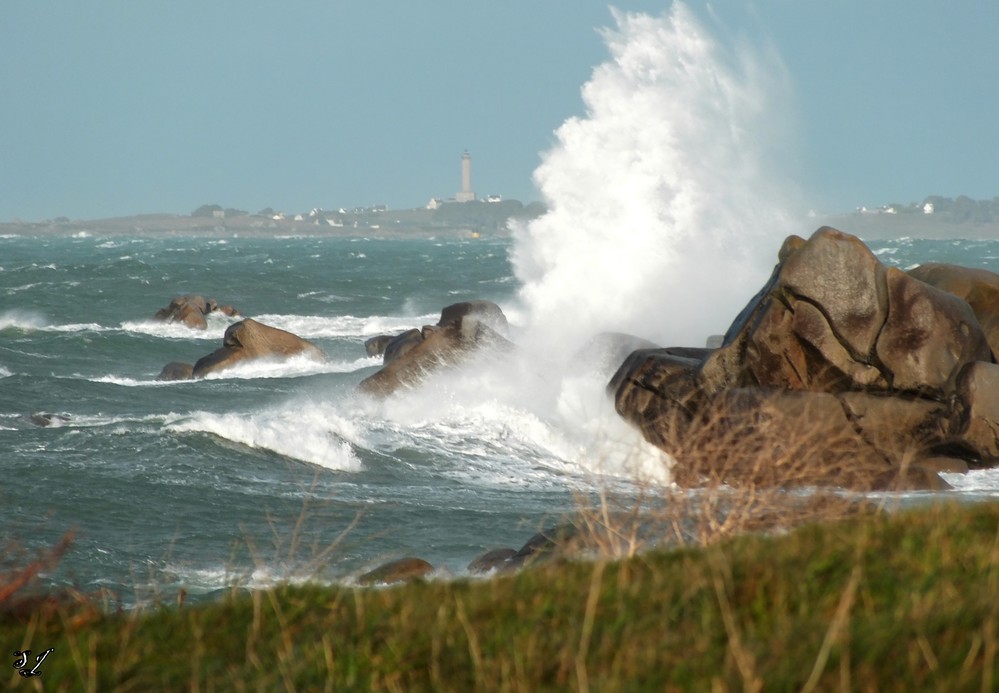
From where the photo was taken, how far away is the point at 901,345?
1566cm

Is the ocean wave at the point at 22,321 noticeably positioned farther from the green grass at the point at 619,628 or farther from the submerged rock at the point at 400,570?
the green grass at the point at 619,628

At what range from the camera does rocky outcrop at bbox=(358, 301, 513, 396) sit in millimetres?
22703

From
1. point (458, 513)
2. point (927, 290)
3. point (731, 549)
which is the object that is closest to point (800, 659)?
point (731, 549)

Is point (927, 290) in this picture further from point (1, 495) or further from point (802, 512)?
point (1, 495)

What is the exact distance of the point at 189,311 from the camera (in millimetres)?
43000

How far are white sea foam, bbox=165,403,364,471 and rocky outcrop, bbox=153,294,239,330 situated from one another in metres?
22.8

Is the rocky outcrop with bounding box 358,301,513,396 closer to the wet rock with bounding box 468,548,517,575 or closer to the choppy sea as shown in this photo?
the choppy sea

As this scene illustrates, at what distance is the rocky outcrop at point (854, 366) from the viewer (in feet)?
49.7

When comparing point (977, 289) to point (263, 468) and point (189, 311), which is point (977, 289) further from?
point (189, 311)

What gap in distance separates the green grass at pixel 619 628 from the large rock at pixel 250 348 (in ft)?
80.5

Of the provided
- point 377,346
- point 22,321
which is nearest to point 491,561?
point 377,346

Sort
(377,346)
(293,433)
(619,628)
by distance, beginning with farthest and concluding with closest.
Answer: (377,346) < (293,433) < (619,628)

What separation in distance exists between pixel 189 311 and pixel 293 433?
25044mm

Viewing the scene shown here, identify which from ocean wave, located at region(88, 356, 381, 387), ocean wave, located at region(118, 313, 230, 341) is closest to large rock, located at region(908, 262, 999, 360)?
ocean wave, located at region(88, 356, 381, 387)
